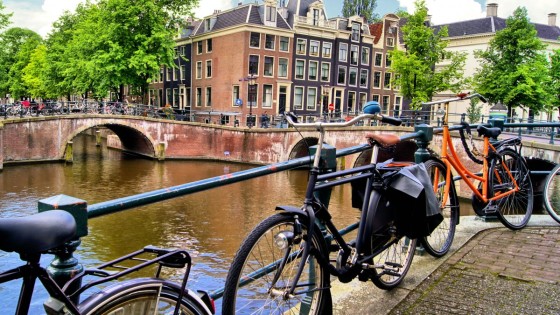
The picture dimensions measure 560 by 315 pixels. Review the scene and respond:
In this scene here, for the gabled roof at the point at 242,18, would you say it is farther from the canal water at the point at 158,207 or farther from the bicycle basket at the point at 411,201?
the bicycle basket at the point at 411,201

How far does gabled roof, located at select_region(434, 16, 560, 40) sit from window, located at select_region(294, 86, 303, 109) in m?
16.0

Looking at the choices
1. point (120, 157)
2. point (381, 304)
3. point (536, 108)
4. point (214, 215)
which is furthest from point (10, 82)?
point (381, 304)

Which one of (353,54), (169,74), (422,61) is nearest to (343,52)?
(353,54)

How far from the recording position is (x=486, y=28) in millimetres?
38750

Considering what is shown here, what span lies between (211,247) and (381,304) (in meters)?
9.08

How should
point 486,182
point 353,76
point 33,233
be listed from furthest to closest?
1. point 353,76
2. point 486,182
3. point 33,233

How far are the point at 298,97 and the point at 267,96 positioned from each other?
2.64m

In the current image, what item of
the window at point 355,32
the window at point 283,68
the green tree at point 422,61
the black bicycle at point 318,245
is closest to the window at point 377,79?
the window at point 355,32

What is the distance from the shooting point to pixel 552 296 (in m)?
3.03

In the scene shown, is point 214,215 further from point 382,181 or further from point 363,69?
point 363,69

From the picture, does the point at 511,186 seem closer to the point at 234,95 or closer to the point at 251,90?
the point at 251,90

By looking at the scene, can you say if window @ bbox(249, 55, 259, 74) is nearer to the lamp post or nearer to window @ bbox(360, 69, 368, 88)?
the lamp post

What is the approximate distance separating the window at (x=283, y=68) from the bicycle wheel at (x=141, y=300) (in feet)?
107

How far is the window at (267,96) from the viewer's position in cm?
3338
